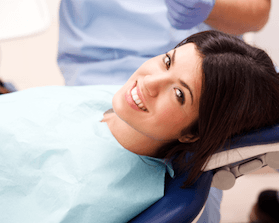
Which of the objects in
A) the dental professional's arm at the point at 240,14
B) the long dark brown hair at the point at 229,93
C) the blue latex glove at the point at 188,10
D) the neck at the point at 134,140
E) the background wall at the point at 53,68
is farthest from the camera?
the background wall at the point at 53,68

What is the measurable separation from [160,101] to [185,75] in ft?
0.31

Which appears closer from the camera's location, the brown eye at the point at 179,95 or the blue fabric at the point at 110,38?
the brown eye at the point at 179,95

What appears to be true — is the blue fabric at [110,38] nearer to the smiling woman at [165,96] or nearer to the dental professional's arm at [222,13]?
the dental professional's arm at [222,13]

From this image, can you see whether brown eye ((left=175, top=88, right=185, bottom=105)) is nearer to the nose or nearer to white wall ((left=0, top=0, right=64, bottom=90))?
the nose

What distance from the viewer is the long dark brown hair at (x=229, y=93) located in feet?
1.95

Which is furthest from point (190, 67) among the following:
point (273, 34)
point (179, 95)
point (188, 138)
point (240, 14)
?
point (273, 34)

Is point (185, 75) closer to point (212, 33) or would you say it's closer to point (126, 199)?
point (212, 33)

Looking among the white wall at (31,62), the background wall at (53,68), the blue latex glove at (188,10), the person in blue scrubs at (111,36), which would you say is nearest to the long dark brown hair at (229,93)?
the blue latex glove at (188,10)

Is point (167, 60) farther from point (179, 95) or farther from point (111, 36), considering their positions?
point (111, 36)

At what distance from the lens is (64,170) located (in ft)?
2.35

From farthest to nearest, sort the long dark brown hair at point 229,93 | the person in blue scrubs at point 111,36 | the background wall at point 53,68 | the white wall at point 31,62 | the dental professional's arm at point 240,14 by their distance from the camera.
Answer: the white wall at point 31,62, the background wall at point 53,68, the person in blue scrubs at point 111,36, the dental professional's arm at point 240,14, the long dark brown hair at point 229,93

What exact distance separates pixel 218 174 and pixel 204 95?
0.89 ft

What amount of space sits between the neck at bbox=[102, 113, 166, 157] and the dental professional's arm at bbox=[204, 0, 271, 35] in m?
0.63

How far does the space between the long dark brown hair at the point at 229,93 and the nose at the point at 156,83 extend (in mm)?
95
